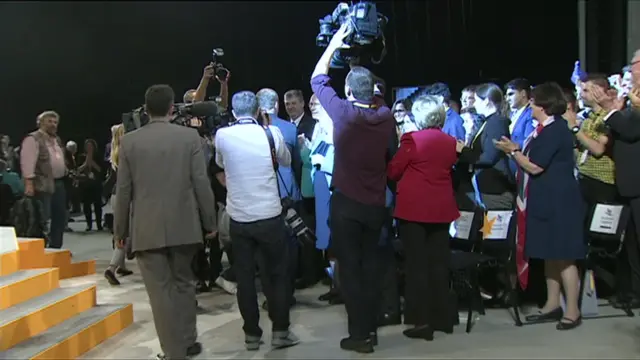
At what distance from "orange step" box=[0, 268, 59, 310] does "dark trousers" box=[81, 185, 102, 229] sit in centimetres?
218

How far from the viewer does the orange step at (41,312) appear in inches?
132

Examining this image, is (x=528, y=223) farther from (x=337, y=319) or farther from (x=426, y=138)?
(x=337, y=319)

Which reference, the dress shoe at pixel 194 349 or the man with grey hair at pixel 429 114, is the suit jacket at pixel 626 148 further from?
the dress shoe at pixel 194 349

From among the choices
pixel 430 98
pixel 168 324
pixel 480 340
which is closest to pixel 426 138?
pixel 430 98

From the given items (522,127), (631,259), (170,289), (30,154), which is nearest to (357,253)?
(170,289)

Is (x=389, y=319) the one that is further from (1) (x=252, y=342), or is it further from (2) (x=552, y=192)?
(2) (x=552, y=192)

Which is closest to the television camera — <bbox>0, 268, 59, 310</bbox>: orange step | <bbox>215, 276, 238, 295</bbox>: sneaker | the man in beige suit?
the man in beige suit

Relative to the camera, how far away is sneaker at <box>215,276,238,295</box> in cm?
494

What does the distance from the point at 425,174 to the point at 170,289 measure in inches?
58.6

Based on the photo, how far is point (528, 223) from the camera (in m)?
3.91

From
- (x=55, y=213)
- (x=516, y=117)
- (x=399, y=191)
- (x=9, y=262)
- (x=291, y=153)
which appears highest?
(x=516, y=117)

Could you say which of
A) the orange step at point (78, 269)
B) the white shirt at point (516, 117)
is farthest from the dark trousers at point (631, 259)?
the orange step at point (78, 269)

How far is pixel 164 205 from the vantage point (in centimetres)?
302

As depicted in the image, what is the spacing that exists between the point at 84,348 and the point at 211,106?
153 cm
